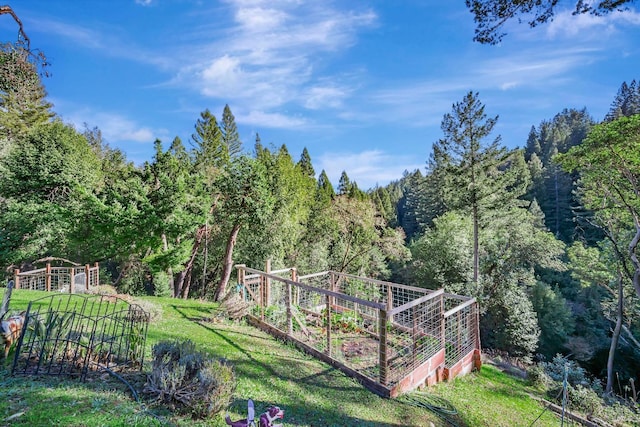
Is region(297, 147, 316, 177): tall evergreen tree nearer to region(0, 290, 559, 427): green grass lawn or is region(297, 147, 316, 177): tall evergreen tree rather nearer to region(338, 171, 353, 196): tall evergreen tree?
region(338, 171, 353, 196): tall evergreen tree

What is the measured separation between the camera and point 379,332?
4.49m

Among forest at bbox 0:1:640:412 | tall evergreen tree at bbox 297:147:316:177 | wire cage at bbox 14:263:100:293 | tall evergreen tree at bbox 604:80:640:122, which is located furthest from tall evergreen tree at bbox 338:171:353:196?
tall evergreen tree at bbox 604:80:640:122

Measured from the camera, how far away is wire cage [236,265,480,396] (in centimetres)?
477

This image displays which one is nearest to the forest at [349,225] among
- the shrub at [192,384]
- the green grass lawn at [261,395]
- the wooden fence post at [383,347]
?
the green grass lawn at [261,395]

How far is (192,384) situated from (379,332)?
2616 millimetres

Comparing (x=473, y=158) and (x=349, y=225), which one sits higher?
(x=473, y=158)

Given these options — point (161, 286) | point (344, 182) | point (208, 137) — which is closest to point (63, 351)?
point (161, 286)

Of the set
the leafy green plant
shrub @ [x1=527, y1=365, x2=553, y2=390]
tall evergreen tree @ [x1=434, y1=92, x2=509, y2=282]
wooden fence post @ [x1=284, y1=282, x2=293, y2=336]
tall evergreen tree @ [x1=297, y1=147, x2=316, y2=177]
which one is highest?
tall evergreen tree @ [x1=297, y1=147, x2=316, y2=177]

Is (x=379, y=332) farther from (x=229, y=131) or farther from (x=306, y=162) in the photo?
(x=306, y=162)

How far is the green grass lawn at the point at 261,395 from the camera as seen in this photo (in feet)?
8.36

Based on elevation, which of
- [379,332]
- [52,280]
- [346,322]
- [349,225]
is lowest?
[52,280]

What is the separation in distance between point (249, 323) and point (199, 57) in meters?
7.85

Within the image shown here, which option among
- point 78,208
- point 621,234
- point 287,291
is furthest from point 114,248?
point 621,234

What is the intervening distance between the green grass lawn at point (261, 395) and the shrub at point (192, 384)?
109 millimetres
